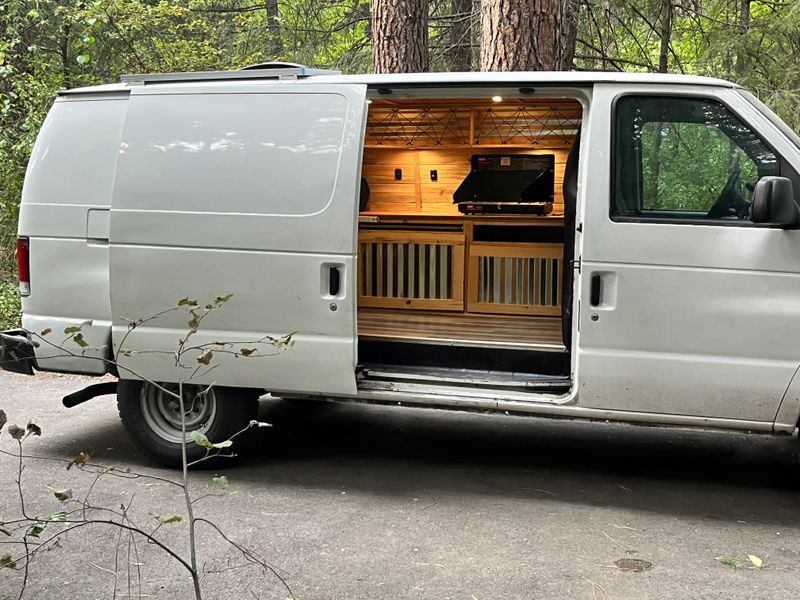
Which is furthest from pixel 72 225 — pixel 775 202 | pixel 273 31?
pixel 273 31

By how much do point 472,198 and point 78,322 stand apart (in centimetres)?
388

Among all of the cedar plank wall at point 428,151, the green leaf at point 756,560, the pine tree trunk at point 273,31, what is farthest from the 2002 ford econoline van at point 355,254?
the pine tree trunk at point 273,31

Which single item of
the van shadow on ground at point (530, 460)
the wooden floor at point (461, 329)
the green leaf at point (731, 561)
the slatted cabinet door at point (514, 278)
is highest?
the slatted cabinet door at point (514, 278)

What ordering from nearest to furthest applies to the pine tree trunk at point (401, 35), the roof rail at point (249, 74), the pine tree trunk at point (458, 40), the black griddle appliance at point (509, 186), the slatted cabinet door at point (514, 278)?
the roof rail at point (249, 74) → the slatted cabinet door at point (514, 278) → the black griddle appliance at point (509, 186) → the pine tree trunk at point (401, 35) → the pine tree trunk at point (458, 40)

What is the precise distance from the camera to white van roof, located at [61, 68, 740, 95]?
4.96m

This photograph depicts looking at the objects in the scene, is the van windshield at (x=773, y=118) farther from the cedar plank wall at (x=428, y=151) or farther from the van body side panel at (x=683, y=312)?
the cedar plank wall at (x=428, y=151)

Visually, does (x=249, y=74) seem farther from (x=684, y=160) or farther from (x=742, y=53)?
(x=742, y=53)

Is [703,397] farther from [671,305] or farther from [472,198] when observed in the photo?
[472,198]

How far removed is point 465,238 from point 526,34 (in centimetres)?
190

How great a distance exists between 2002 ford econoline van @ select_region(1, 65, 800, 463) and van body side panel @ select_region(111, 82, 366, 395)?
0.01 m

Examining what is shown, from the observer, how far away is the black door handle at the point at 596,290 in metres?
4.93

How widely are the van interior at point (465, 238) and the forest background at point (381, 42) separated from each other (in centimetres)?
79

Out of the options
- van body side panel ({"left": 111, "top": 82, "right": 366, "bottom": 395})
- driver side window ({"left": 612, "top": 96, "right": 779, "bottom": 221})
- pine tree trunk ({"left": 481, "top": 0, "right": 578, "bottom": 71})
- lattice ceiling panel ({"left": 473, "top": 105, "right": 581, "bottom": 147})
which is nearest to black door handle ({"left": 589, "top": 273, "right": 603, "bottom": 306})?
driver side window ({"left": 612, "top": 96, "right": 779, "bottom": 221})

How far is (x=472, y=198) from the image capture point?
8211 mm
